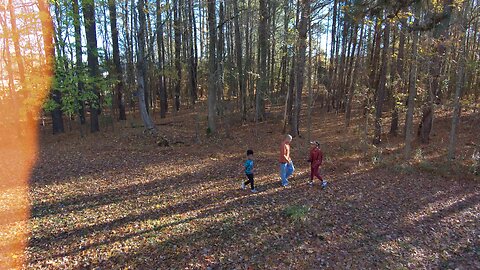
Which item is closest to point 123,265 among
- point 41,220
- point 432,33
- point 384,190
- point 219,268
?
point 219,268

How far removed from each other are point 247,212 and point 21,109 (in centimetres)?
1458

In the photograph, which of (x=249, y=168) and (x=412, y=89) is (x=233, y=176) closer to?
(x=249, y=168)

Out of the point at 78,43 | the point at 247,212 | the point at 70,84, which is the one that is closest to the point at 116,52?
the point at 78,43

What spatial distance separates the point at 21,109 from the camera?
15062mm

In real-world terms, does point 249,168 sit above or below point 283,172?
above

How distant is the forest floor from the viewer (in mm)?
5453

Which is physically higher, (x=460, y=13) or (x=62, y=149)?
(x=460, y=13)

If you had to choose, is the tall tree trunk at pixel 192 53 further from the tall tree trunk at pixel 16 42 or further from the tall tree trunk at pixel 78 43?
the tall tree trunk at pixel 16 42

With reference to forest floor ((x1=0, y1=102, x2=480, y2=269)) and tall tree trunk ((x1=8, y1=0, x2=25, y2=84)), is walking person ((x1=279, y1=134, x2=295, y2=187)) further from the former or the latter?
tall tree trunk ((x1=8, y1=0, x2=25, y2=84))

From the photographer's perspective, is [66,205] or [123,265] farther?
[66,205]

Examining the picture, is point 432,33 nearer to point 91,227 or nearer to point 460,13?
point 460,13

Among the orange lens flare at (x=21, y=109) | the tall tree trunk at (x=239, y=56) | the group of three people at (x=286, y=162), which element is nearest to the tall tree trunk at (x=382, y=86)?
the group of three people at (x=286, y=162)

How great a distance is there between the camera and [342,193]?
867cm

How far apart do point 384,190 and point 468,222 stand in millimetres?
2275
